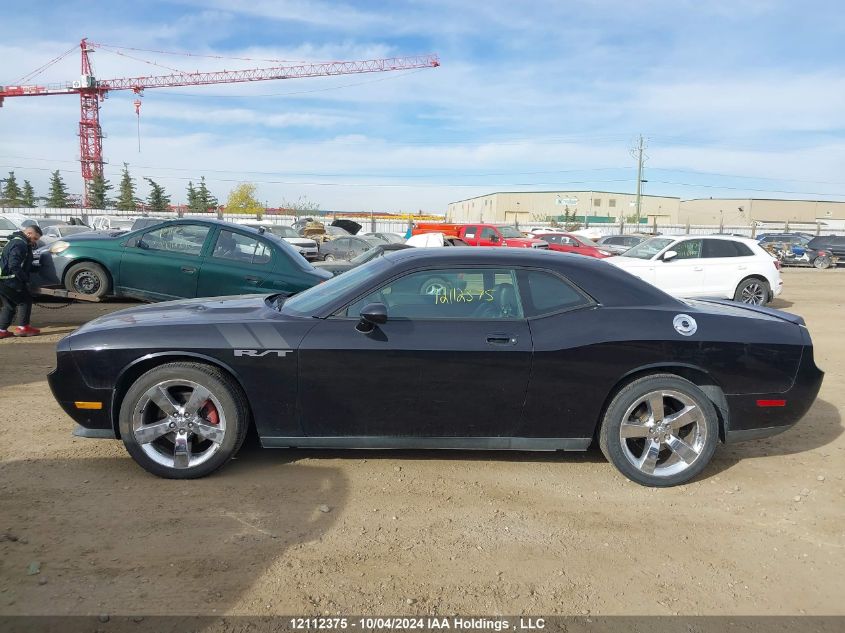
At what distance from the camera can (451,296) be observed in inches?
149

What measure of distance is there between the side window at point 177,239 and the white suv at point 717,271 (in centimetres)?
771

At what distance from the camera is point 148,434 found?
11.8 ft

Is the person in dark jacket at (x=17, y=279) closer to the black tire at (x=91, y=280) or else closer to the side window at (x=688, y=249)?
the black tire at (x=91, y=280)

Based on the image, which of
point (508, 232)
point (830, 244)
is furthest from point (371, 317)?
point (830, 244)

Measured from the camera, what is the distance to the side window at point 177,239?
25.7 ft

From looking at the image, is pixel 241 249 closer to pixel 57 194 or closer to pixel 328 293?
pixel 328 293

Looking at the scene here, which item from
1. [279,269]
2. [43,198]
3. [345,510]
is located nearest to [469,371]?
[345,510]

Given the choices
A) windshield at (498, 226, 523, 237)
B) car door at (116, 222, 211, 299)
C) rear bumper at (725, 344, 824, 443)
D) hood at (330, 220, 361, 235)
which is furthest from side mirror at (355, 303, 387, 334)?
hood at (330, 220, 361, 235)

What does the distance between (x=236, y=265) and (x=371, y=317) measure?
15.7ft

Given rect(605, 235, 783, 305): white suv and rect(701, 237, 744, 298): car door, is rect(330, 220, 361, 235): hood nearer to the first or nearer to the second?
rect(605, 235, 783, 305): white suv

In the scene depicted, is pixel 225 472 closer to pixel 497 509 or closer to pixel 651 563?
pixel 497 509

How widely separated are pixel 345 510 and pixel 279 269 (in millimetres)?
4836

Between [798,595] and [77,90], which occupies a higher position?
[77,90]

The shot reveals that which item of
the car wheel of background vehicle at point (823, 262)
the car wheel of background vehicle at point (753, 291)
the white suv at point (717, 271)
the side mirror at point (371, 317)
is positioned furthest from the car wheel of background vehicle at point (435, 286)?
the car wheel of background vehicle at point (823, 262)
